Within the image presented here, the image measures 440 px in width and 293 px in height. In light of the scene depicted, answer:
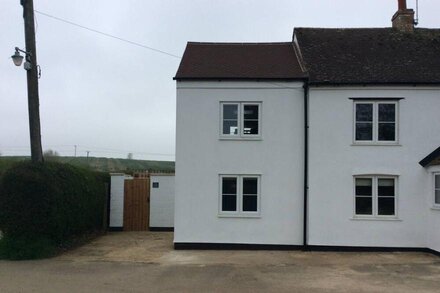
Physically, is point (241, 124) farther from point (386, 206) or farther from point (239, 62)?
point (386, 206)

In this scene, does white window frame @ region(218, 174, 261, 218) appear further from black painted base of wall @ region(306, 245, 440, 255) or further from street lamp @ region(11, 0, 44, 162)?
street lamp @ region(11, 0, 44, 162)

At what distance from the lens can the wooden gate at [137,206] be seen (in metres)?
22.3

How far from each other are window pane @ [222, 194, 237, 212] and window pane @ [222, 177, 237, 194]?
172mm

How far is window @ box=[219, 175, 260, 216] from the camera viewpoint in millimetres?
16625

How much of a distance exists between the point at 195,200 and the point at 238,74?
15.0ft

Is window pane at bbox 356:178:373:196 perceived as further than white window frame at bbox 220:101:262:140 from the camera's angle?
No

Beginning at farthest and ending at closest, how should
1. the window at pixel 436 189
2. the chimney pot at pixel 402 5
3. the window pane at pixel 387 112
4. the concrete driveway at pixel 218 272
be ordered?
1. the chimney pot at pixel 402 5
2. the window pane at pixel 387 112
3. the window at pixel 436 189
4. the concrete driveway at pixel 218 272

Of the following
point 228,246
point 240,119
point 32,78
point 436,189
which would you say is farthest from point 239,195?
point 32,78

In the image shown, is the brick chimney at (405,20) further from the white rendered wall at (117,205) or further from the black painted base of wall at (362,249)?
the white rendered wall at (117,205)

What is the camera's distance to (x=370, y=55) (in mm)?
17875

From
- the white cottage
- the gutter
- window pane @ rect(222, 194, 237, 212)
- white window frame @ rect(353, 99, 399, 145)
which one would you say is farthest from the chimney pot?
window pane @ rect(222, 194, 237, 212)

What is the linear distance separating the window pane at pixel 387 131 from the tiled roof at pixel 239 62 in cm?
315

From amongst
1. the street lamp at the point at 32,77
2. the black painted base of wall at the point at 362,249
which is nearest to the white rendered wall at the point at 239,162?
the black painted base of wall at the point at 362,249

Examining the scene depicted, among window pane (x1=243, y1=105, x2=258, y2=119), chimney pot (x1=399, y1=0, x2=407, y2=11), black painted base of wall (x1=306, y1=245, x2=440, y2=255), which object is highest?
chimney pot (x1=399, y1=0, x2=407, y2=11)
